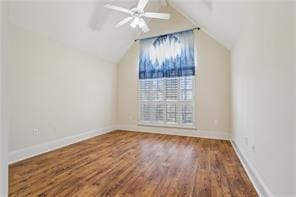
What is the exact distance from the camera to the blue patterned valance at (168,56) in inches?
191

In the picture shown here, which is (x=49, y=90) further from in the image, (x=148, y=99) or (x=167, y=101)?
(x=167, y=101)

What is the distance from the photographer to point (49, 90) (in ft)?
11.7

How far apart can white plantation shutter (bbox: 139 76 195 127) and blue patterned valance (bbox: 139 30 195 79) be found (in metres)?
0.21

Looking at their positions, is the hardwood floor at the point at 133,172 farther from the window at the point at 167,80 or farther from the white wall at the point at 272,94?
the window at the point at 167,80

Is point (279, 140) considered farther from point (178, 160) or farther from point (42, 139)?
point (42, 139)

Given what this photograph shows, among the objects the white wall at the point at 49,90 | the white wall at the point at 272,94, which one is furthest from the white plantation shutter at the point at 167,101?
the white wall at the point at 272,94

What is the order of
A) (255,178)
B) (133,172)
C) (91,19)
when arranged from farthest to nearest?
(91,19) < (133,172) < (255,178)

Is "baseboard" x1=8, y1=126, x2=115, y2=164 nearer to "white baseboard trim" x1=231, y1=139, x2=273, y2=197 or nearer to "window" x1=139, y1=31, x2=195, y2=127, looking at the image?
"window" x1=139, y1=31, x2=195, y2=127

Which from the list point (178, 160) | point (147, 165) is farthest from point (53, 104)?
point (178, 160)

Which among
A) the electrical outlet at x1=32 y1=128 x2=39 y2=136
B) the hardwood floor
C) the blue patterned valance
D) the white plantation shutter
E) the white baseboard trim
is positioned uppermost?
the blue patterned valance

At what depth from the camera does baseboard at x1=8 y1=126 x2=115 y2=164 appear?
292cm

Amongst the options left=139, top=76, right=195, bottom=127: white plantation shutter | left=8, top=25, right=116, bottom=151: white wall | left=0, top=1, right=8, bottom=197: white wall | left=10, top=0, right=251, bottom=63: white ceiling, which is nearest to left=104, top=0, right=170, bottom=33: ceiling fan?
left=10, top=0, right=251, bottom=63: white ceiling

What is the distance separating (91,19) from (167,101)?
3036mm

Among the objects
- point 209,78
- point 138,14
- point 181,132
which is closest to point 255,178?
point 181,132
